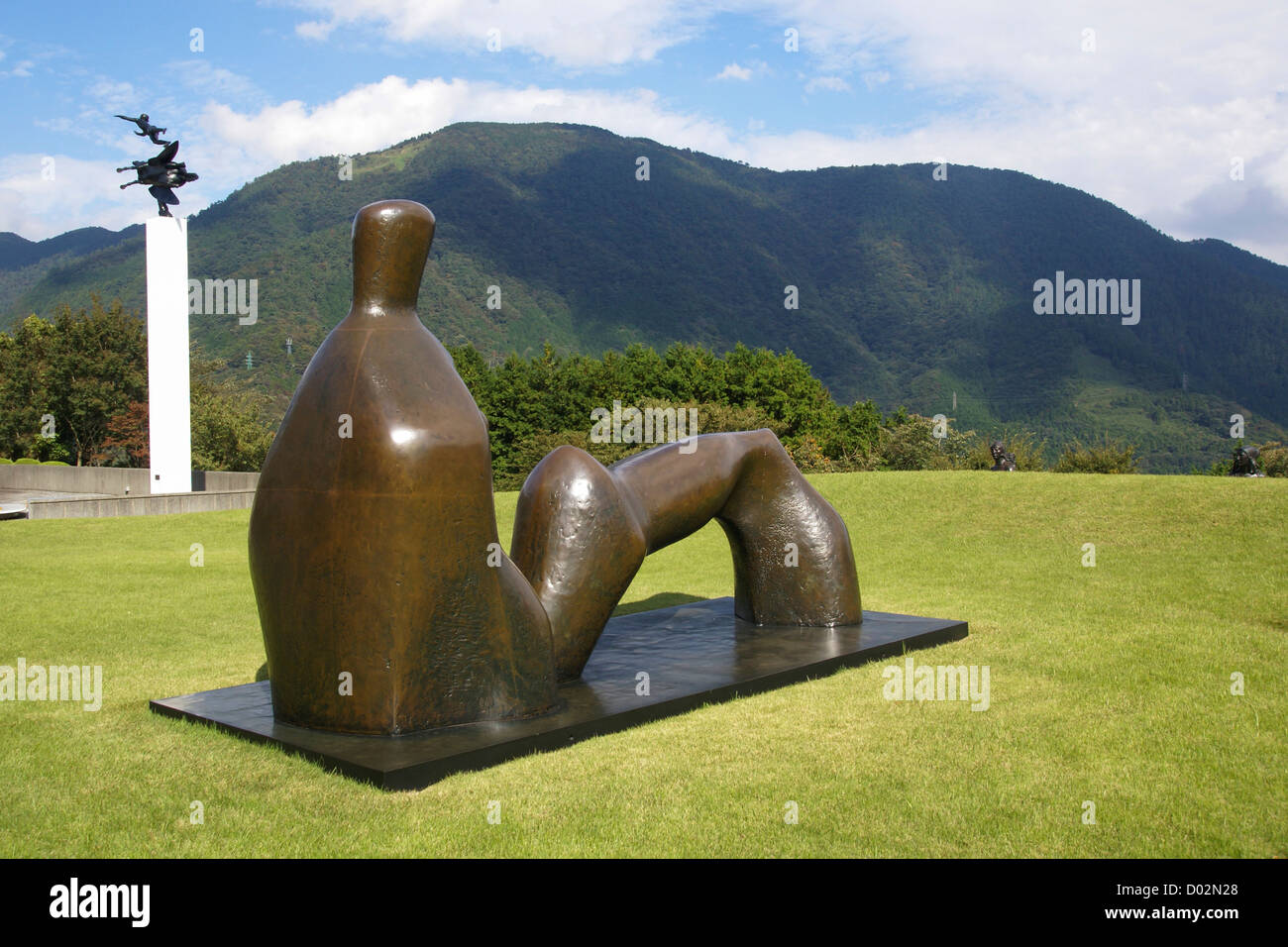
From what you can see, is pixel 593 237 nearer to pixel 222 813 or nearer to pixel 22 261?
pixel 22 261

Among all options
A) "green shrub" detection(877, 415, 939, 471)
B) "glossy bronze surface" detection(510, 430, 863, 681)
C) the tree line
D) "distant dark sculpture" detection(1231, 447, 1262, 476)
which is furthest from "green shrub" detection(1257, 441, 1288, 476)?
"glossy bronze surface" detection(510, 430, 863, 681)

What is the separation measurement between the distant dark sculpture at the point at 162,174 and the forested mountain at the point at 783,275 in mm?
31289

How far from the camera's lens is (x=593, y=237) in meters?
86.5

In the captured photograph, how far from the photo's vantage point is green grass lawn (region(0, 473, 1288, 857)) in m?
4.26

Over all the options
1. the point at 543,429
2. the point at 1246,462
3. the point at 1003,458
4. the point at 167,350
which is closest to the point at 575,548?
the point at 1246,462

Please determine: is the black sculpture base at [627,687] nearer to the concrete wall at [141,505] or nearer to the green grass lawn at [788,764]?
the green grass lawn at [788,764]

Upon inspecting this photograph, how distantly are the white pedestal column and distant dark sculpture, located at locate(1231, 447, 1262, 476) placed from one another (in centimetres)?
2189

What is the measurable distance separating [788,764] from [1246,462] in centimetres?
1636

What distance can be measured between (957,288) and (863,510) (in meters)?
73.0

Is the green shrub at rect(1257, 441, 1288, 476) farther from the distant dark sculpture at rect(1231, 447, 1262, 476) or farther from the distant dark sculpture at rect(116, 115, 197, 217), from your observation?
the distant dark sculpture at rect(116, 115, 197, 217)

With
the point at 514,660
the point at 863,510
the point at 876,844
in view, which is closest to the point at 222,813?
the point at 514,660

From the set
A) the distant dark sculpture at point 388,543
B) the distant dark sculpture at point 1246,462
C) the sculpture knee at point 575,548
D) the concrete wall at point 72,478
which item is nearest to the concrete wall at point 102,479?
→ the concrete wall at point 72,478

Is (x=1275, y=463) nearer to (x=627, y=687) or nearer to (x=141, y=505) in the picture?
(x=627, y=687)

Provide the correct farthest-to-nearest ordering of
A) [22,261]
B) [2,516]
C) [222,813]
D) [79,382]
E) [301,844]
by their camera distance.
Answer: [22,261]
[79,382]
[2,516]
[222,813]
[301,844]
